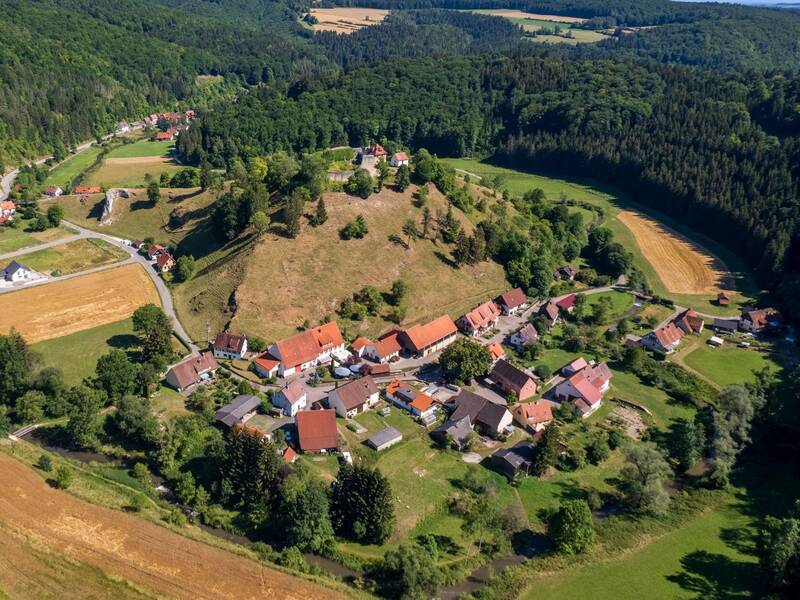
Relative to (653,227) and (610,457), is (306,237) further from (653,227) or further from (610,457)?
(653,227)

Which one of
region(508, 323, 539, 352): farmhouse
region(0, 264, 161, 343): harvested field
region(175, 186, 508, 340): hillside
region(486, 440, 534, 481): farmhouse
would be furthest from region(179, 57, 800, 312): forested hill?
region(486, 440, 534, 481): farmhouse

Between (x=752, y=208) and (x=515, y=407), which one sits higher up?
(x=752, y=208)

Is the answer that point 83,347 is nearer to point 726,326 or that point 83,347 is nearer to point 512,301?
point 512,301

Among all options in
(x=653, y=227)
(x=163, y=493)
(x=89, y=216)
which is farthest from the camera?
(x=653, y=227)

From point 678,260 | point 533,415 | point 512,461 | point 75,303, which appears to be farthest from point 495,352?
point 75,303

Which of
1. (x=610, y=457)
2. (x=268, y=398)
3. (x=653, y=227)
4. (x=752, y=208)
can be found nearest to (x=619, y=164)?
(x=653, y=227)
